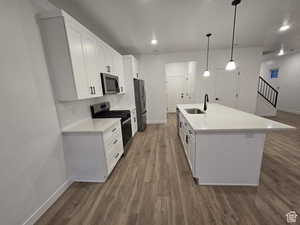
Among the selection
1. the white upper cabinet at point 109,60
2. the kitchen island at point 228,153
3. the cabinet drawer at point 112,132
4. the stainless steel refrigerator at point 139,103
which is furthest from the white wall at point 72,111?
the kitchen island at point 228,153

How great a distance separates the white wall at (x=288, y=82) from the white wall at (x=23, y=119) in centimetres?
921

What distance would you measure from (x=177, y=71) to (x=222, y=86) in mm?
2507

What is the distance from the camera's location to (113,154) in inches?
88.4

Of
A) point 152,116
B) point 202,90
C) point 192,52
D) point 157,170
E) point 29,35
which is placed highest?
point 192,52

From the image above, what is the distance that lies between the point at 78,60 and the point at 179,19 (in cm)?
210

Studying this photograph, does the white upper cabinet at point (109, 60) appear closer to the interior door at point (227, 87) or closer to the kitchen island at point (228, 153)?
the kitchen island at point (228, 153)

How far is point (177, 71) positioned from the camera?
6.61 meters

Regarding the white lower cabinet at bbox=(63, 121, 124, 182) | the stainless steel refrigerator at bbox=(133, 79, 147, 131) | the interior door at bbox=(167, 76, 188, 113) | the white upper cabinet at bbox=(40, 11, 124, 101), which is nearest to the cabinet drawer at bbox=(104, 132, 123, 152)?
the white lower cabinet at bbox=(63, 121, 124, 182)

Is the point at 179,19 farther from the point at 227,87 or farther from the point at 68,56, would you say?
the point at 227,87

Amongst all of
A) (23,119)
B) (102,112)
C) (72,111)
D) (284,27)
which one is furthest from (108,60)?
(284,27)

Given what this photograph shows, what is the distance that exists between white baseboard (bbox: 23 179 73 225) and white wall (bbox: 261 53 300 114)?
9130 mm

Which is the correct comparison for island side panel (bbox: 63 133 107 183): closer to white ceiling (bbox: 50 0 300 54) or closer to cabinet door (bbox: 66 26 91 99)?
cabinet door (bbox: 66 26 91 99)

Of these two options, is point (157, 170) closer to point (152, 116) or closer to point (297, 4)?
point (152, 116)

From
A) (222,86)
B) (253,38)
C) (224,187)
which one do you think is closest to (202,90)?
(222,86)
